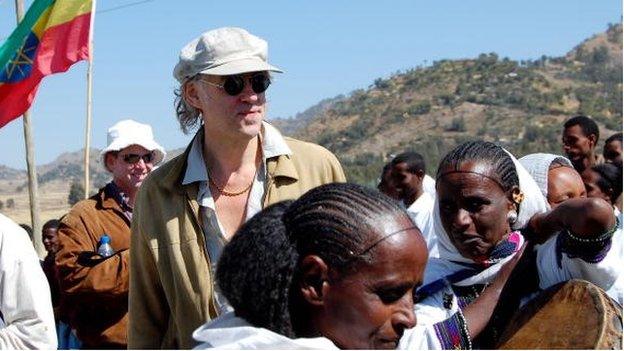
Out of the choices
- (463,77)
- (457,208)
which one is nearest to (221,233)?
(457,208)

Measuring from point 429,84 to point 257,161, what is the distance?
74.8 m

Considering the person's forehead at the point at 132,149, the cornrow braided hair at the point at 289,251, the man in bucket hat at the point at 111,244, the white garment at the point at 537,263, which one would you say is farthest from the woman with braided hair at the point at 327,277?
the person's forehead at the point at 132,149

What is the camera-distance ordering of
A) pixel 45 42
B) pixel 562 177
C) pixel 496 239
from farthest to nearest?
pixel 45 42, pixel 562 177, pixel 496 239

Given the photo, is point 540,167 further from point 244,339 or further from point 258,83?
point 244,339

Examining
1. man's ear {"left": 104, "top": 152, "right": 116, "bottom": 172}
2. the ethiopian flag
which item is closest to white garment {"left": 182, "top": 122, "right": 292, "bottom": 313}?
man's ear {"left": 104, "top": 152, "right": 116, "bottom": 172}

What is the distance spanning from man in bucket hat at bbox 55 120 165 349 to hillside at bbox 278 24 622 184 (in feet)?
158

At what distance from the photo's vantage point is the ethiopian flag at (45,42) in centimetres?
913

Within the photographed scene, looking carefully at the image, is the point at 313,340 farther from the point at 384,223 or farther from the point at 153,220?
the point at 153,220

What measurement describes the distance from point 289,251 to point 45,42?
754 centimetres

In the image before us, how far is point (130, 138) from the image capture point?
5816 mm

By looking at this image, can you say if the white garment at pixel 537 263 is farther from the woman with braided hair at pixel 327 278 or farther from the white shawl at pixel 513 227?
the woman with braided hair at pixel 327 278

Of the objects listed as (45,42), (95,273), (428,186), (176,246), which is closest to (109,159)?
(95,273)

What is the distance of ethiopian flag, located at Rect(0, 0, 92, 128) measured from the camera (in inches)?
360

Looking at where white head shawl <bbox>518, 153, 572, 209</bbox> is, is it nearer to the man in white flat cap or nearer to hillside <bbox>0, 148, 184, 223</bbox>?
the man in white flat cap
